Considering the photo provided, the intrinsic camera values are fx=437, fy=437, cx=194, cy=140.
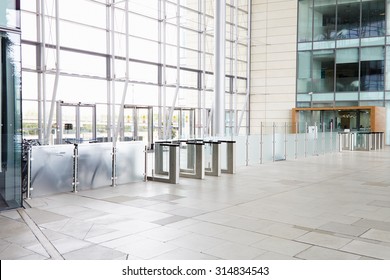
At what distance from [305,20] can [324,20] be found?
1258 millimetres

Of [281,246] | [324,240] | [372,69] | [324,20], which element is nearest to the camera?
[281,246]

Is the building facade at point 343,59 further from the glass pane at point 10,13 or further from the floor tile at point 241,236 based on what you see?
the glass pane at point 10,13

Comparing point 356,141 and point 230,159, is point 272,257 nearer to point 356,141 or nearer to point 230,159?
point 230,159

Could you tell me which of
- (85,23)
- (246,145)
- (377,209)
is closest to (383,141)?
(246,145)

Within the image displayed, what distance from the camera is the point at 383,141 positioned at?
1054 inches

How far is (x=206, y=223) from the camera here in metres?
6.37

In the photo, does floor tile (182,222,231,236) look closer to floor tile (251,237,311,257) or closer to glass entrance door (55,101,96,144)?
floor tile (251,237,311,257)

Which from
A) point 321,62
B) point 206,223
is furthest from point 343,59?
point 206,223

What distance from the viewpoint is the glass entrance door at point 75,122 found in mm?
17109

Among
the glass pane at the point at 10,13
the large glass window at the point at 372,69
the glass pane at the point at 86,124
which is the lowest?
the glass pane at the point at 86,124

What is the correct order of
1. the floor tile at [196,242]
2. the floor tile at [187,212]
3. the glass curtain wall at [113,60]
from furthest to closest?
1. the glass curtain wall at [113,60]
2. the floor tile at [187,212]
3. the floor tile at [196,242]

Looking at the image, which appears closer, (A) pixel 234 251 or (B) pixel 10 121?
(A) pixel 234 251

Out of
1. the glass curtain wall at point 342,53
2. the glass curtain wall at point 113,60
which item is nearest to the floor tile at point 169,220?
the glass curtain wall at point 113,60

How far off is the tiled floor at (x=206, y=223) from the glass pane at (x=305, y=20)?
21437 mm
